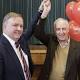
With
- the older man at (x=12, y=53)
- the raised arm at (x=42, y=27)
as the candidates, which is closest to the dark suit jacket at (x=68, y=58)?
the raised arm at (x=42, y=27)

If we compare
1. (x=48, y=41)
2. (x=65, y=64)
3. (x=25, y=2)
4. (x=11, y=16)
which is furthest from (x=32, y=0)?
(x=11, y=16)

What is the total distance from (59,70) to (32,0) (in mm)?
1145

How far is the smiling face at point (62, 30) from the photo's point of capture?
2.97 m

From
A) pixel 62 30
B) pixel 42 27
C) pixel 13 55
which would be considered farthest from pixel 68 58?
pixel 13 55

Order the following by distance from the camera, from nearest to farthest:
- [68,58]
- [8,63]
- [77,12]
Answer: [8,63] → [77,12] → [68,58]

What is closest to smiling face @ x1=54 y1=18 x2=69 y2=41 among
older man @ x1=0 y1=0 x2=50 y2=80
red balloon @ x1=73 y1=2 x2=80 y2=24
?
red balloon @ x1=73 y1=2 x2=80 y2=24

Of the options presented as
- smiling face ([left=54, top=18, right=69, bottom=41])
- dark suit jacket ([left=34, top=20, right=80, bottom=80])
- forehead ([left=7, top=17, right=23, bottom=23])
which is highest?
forehead ([left=7, top=17, right=23, bottom=23])

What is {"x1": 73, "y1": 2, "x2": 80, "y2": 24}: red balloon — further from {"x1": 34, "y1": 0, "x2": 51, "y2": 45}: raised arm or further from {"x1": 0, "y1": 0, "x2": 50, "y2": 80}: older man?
{"x1": 0, "y1": 0, "x2": 50, "y2": 80}: older man

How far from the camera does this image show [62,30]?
2986 mm

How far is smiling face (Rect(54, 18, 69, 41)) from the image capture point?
297cm

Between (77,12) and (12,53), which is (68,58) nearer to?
(77,12)

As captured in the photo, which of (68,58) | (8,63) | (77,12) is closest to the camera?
(8,63)

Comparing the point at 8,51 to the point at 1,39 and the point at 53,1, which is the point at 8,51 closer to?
the point at 1,39

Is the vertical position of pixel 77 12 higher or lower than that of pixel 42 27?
higher
